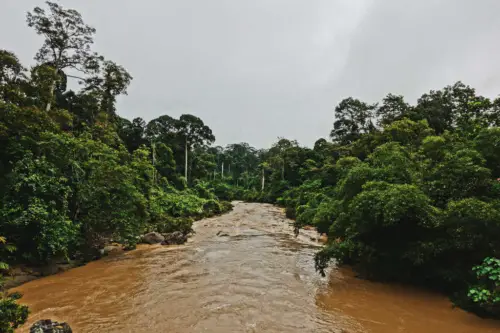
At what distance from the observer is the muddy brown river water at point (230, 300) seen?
19.4 ft

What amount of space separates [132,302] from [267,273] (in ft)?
14.5

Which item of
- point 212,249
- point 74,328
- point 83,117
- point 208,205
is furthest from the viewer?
point 208,205

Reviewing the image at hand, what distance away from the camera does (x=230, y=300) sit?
725cm

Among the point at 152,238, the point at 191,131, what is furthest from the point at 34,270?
the point at 191,131

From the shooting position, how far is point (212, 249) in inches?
530

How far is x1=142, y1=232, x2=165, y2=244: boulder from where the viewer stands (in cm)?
1440

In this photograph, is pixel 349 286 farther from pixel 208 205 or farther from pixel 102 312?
pixel 208 205

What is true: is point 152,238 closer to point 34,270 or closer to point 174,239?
point 174,239

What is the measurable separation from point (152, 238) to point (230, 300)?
28.2 feet

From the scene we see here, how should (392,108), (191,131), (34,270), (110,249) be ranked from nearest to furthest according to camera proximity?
(34,270)
(110,249)
(392,108)
(191,131)

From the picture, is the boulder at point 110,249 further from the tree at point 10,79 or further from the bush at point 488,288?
the bush at point 488,288

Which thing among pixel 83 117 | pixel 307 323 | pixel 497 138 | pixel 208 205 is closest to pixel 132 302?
pixel 307 323

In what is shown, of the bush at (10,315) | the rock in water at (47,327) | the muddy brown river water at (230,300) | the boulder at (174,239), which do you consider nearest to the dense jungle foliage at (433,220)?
the muddy brown river water at (230,300)

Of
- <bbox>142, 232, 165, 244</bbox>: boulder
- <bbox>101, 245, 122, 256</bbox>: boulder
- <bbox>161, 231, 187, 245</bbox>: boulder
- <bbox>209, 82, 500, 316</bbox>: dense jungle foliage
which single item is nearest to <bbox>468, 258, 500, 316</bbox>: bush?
<bbox>209, 82, 500, 316</bbox>: dense jungle foliage
